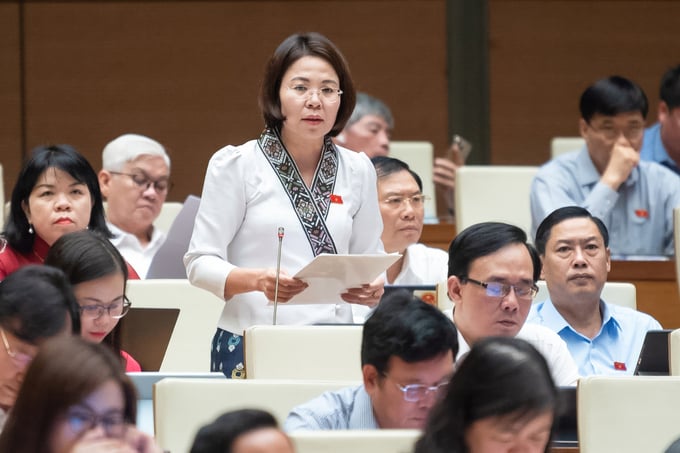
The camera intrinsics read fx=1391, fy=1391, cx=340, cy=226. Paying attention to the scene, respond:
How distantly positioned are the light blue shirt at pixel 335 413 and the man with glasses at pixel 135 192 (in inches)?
102

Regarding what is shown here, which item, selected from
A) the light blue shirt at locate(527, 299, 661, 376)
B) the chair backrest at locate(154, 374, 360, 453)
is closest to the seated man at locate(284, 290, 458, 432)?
the chair backrest at locate(154, 374, 360, 453)

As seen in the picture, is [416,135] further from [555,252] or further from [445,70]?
[555,252]

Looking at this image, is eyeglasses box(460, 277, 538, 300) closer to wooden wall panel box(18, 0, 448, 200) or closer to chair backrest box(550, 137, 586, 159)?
chair backrest box(550, 137, 586, 159)

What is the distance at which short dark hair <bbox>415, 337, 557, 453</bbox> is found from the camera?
A: 220 cm

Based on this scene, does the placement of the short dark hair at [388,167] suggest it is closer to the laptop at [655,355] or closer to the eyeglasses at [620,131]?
the eyeglasses at [620,131]

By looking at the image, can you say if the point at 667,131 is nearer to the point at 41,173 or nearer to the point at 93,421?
the point at 41,173

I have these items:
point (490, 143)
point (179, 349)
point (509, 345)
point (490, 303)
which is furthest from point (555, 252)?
point (490, 143)

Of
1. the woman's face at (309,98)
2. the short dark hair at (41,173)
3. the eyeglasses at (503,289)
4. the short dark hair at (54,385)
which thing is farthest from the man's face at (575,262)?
the short dark hair at (54,385)

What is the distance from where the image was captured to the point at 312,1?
7441mm

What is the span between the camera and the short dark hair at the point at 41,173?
13.2 feet

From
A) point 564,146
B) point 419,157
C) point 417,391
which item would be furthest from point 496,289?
point 564,146

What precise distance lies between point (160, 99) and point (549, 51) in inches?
82.3

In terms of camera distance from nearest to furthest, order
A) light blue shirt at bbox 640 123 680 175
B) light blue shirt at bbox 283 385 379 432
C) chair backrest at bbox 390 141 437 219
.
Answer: light blue shirt at bbox 283 385 379 432 → light blue shirt at bbox 640 123 680 175 → chair backrest at bbox 390 141 437 219

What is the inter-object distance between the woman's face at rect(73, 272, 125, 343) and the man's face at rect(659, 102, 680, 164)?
3278mm
